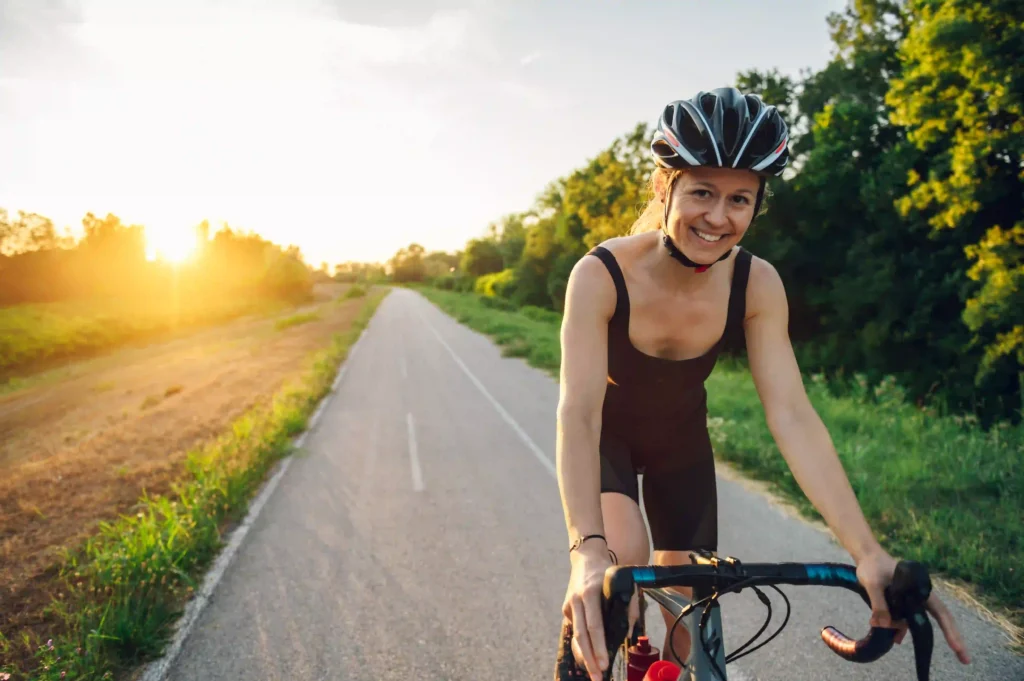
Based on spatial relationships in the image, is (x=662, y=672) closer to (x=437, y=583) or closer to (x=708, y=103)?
(x=708, y=103)

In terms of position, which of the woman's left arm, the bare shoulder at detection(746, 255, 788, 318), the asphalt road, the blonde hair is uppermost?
the blonde hair

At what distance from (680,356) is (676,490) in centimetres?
56

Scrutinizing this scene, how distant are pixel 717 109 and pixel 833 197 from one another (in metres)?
17.6

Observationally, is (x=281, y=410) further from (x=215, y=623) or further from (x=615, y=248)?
(x=615, y=248)

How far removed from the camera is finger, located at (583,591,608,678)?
113 cm

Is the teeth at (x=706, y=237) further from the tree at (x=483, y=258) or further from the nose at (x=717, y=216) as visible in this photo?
the tree at (x=483, y=258)

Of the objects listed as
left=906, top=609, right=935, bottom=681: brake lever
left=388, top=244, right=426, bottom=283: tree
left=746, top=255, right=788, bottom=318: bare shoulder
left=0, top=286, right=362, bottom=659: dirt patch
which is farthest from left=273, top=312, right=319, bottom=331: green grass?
left=388, top=244, right=426, bottom=283: tree

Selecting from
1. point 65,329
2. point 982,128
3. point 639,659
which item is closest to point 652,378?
point 639,659

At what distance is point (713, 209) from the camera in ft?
5.59

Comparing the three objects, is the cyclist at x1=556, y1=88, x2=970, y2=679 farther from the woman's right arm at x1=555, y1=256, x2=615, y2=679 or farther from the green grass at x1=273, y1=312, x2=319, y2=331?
the green grass at x1=273, y1=312, x2=319, y2=331

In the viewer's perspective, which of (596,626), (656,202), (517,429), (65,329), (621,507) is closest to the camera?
(596,626)

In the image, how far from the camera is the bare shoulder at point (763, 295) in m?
2.02

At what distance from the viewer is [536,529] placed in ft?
18.3

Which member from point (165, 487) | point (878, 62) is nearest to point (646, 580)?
point (165, 487)
